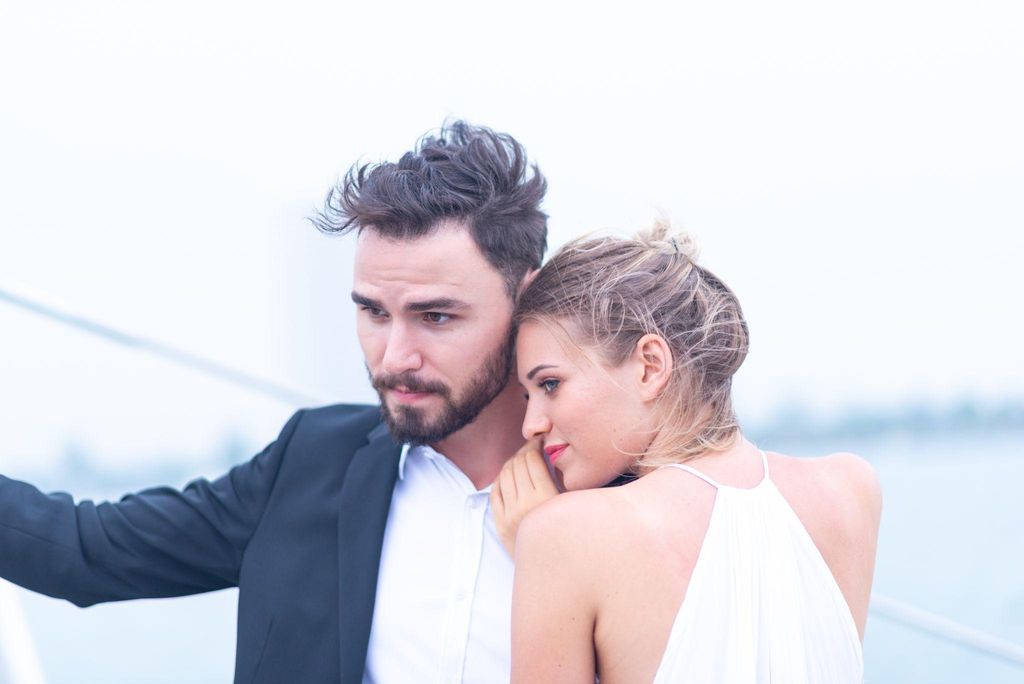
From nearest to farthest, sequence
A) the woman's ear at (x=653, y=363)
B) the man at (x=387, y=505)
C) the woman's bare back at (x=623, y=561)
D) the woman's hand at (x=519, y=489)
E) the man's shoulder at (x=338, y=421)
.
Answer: the woman's bare back at (x=623, y=561), the woman's ear at (x=653, y=363), the woman's hand at (x=519, y=489), the man at (x=387, y=505), the man's shoulder at (x=338, y=421)

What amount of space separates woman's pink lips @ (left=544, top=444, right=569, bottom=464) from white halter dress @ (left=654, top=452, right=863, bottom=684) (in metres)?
0.21

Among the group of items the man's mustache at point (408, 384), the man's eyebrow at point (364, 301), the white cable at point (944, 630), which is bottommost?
the white cable at point (944, 630)

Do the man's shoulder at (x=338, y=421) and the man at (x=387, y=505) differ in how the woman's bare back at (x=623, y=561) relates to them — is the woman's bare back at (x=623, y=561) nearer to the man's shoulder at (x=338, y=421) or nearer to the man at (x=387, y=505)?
the man at (x=387, y=505)

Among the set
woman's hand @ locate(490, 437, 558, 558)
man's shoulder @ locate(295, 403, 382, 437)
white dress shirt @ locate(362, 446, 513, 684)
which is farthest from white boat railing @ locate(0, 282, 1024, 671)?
woman's hand @ locate(490, 437, 558, 558)

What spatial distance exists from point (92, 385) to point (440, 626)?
1429 cm

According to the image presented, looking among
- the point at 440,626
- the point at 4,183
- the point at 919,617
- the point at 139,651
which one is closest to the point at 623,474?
the point at 440,626

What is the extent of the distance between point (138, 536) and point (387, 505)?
0.45 m

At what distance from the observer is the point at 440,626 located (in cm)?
181

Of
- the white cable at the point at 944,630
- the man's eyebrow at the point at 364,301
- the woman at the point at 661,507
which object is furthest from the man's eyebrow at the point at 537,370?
the white cable at the point at 944,630

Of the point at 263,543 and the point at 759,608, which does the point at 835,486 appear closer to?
the point at 759,608

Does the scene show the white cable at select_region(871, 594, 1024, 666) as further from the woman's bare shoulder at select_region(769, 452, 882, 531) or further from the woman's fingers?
the woman's fingers

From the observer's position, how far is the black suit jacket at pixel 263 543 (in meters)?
1.85

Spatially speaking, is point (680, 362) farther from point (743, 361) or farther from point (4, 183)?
point (4, 183)

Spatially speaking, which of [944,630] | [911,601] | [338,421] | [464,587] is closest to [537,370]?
[464,587]
